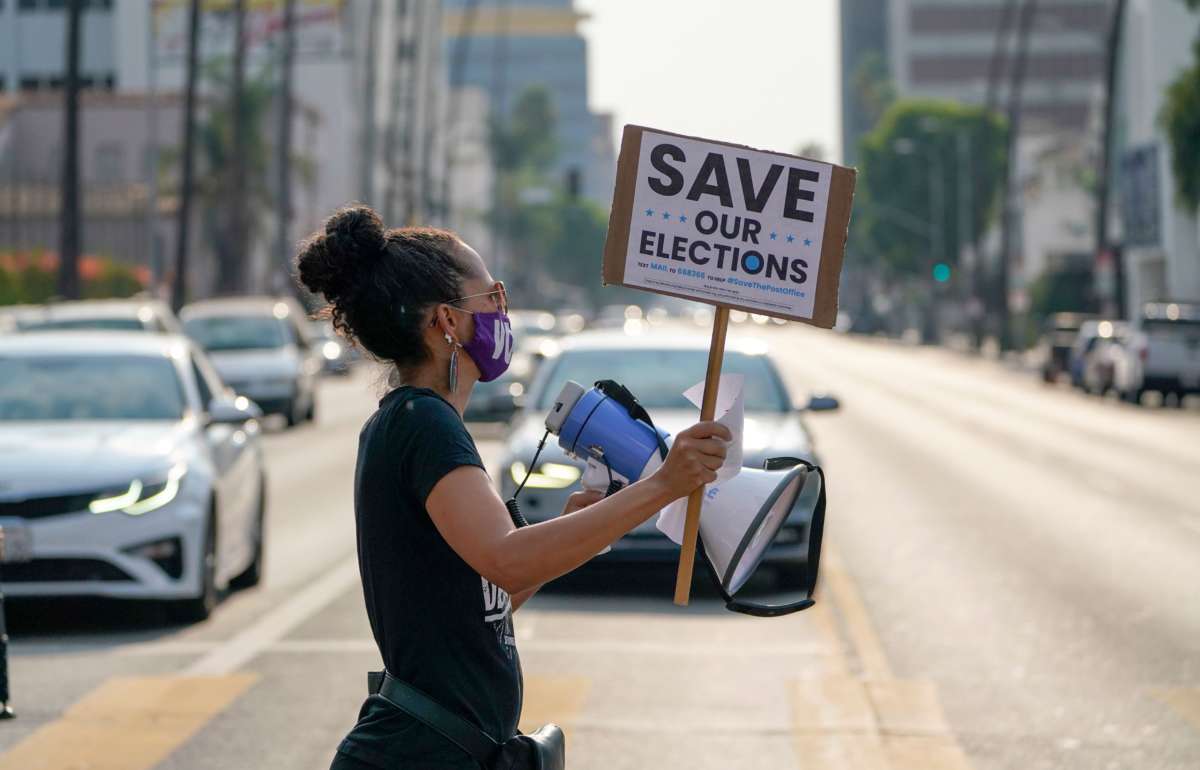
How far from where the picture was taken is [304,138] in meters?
87.2

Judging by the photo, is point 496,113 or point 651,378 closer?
point 651,378

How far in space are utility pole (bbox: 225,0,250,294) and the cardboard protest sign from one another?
46.4m

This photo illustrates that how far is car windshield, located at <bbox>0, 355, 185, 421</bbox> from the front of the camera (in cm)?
1178

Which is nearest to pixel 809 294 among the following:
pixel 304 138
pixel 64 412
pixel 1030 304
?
pixel 64 412

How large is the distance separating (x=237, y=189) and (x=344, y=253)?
5416 centimetres

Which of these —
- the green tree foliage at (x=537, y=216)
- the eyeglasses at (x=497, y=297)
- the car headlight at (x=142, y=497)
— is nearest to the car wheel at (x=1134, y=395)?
the car headlight at (x=142, y=497)

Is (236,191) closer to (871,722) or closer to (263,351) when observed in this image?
(263,351)

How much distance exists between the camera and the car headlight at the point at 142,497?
10.5 m

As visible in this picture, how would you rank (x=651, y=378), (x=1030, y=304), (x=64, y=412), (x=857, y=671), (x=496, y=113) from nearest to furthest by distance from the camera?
1. (x=857, y=671)
2. (x=64, y=412)
3. (x=651, y=378)
4. (x=1030, y=304)
5. (x=496, y=113)

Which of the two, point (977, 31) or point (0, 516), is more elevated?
point (977, 31)

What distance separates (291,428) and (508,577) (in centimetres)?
2772

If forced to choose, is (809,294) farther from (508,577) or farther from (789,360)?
(789,360)

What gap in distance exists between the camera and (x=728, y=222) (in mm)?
4234

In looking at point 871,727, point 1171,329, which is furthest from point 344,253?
point 1171,329
